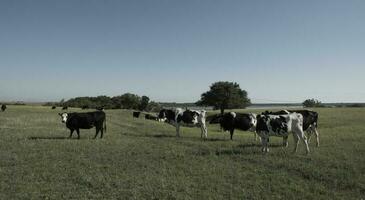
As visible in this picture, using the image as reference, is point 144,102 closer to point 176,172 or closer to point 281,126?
point 281,126

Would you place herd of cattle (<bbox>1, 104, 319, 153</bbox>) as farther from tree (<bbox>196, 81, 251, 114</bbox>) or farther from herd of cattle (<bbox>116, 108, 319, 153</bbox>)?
tree (<bbox>196, 81, 251, 114</bbox>)

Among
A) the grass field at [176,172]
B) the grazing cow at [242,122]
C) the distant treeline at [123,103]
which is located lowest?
the grass field at [176,172]

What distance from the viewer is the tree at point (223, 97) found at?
99188mm

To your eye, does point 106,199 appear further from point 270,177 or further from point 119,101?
point 119,101

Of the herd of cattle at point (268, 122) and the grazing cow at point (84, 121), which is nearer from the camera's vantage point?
Result: the herd of cattle at point (268, 122)

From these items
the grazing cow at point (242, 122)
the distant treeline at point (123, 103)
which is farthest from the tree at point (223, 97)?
the grazing cow at point (242, 122)

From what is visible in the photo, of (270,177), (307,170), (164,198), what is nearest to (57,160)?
(164,198)

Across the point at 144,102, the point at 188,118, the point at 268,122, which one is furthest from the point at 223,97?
the point at 268,122

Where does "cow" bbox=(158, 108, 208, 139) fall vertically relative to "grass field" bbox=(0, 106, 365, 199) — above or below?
above

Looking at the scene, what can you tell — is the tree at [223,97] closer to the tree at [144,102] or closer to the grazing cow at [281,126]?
the tree at [144,102]

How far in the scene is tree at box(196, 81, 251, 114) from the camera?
325 feet

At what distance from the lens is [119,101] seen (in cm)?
15500

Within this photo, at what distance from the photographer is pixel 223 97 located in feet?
325

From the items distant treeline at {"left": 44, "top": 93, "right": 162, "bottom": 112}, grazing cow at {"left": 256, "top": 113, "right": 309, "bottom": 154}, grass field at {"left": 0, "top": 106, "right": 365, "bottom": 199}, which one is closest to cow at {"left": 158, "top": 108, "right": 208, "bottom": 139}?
grass field at {"left": 0, "top": 106, "right": 365, "bottom": 199}
